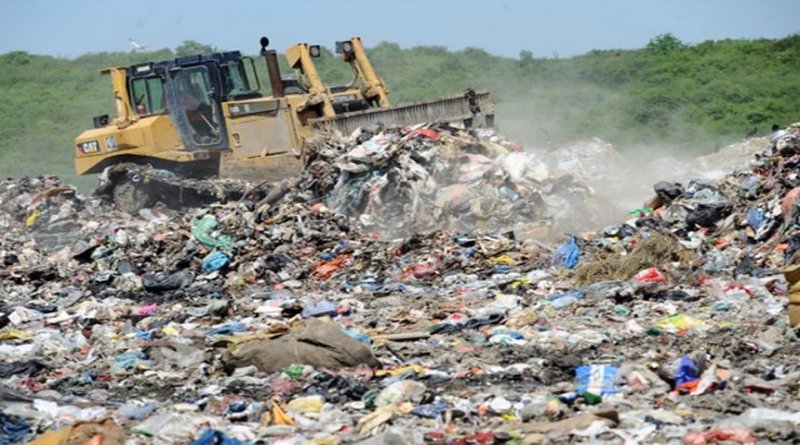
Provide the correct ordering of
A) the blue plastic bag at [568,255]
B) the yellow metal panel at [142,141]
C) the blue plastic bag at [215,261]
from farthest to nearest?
the yellow metal panel at [142,141]
the blue plastic bag at [215,261]
the blue plastic bag at [568,255]

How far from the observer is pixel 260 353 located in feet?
23.4

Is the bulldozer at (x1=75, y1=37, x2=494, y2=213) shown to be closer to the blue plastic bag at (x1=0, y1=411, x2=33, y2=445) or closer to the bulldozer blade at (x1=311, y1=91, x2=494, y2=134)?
the bulldozer blade at (x1=311, y1=91, x2=494, y2=134)

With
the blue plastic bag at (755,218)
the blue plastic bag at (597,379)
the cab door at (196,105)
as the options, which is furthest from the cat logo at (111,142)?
the blue plastic bag at (597,379)

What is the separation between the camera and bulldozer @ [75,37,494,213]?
16125 mm

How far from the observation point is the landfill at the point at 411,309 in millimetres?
5895

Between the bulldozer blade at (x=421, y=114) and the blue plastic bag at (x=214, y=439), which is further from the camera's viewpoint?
the bulldozer blade at (x=421, y=114)

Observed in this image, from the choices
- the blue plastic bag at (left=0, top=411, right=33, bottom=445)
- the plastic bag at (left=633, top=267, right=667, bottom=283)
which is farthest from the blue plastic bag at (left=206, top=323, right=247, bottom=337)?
the plastic bag at (left=633, top=267, right=667, bottom=283)

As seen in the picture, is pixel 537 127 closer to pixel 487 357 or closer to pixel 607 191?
pixel 607 191

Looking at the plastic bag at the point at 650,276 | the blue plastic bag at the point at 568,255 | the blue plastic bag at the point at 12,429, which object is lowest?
the plastic bag at the point at 650,276

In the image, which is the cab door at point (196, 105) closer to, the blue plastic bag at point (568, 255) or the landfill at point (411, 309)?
the landfill at point (411, 309)

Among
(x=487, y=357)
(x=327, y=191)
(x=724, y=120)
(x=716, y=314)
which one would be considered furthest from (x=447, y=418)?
(x=724, y=120)

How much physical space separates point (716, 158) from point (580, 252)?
8.08m

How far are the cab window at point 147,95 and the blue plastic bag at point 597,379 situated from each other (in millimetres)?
11555

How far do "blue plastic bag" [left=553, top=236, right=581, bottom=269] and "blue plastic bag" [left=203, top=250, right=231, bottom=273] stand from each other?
358 cm
